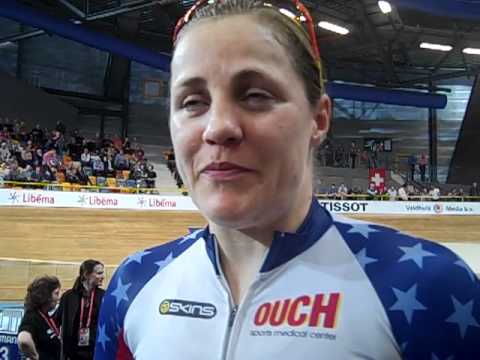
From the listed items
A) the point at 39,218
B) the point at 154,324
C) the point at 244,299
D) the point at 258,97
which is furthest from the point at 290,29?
the point at 39,218

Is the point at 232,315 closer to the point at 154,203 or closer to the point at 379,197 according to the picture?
the point at 154,203

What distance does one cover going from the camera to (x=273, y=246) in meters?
0.96

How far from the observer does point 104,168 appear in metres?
14.9

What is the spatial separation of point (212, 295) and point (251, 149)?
306 mm

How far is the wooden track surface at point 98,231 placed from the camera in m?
9.86

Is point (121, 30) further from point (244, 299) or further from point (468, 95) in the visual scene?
point (244, 299)

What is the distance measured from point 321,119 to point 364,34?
19.6 metres

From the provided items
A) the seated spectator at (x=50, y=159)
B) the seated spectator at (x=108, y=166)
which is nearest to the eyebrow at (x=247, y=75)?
the seated spectator at (x=50, y=159)

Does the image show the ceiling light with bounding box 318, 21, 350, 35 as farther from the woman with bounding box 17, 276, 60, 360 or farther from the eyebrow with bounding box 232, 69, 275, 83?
the eyebrow with bounding box 232, 69, 275, 83

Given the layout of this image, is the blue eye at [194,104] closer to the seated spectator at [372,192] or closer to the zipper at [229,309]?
the zipper at [229,309]

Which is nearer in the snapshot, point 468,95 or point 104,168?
point 104,168

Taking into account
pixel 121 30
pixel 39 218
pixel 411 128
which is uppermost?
pixel 121 30

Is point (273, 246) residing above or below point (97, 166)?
below

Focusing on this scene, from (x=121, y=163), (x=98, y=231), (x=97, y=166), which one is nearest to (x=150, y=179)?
(x=121, y=163)
